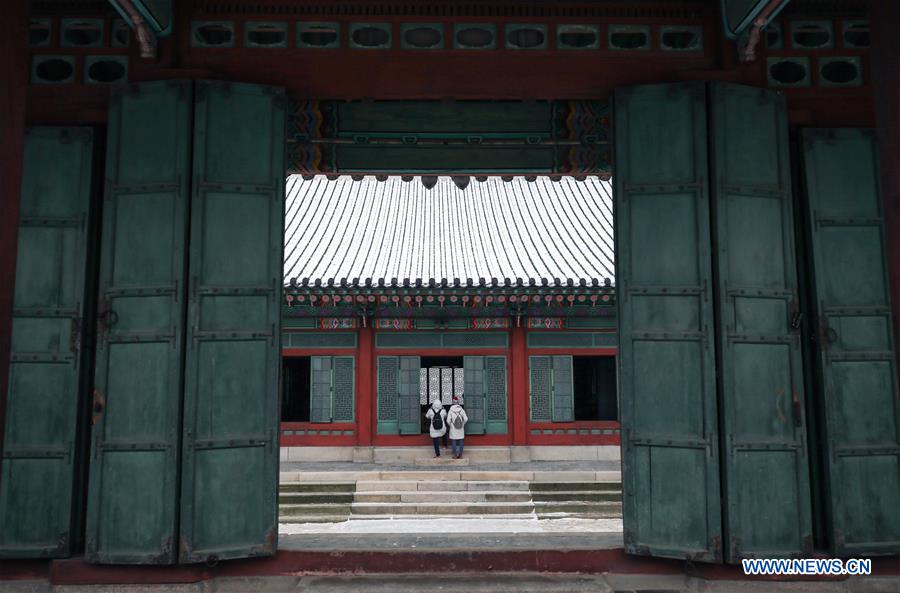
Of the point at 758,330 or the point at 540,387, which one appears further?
the point at 540,387

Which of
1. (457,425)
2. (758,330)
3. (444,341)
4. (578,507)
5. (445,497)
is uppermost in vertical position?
(444,341)

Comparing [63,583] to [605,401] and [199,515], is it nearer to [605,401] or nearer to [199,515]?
[199,515]

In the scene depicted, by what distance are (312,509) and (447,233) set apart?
8.21 meters

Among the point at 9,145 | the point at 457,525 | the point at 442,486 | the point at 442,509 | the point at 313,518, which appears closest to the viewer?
the point at 9,145

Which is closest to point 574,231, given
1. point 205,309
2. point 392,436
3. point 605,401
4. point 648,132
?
point 605,401

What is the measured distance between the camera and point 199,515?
4.91 metres

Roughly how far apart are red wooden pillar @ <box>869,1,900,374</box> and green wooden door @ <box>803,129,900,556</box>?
1.91m

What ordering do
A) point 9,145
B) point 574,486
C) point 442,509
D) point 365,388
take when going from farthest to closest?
point 365,388 < point 574,486 < point 442,509 < point 9,145

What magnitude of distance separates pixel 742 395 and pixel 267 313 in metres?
3.42

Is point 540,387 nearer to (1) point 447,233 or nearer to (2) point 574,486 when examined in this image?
(2) point 574,486

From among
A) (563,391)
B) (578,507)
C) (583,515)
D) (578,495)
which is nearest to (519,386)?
(563,391)

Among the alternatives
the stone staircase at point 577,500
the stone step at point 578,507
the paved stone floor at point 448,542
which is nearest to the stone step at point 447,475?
the stone staircase at point 577,500

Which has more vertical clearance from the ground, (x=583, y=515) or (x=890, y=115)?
(x=890, y=115)

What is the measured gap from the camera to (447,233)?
1827 cm
